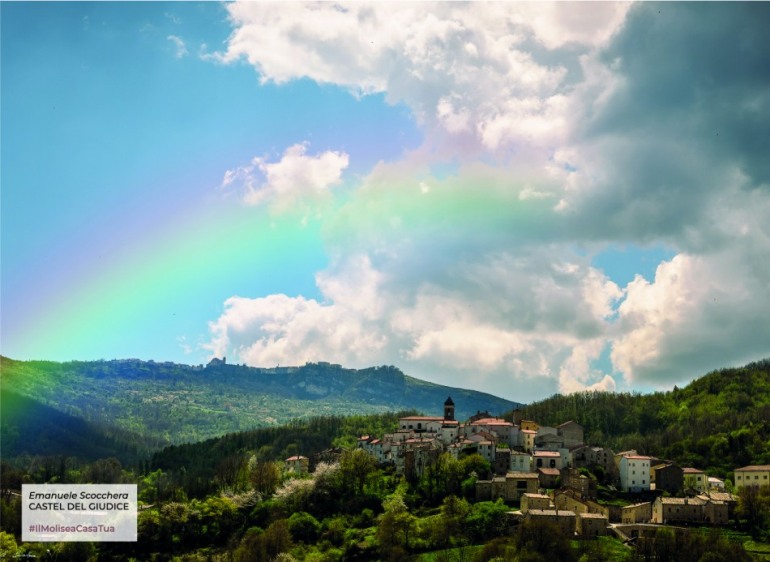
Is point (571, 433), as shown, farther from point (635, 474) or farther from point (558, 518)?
point (558, 518)

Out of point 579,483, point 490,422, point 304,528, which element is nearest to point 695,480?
point 579,483

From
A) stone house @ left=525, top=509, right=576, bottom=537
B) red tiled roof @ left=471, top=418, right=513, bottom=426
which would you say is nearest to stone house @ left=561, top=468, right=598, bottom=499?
stone house @ left=525, top=509, right=576, bottom=537

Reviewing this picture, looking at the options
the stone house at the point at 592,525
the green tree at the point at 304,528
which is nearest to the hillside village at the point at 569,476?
the stone house at the point at 592,525

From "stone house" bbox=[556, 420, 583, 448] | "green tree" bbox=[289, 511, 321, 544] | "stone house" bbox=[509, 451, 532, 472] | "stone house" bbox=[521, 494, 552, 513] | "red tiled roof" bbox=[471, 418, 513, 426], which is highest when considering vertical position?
"red tiled roof" bbox=[471, 418, 513, 426]

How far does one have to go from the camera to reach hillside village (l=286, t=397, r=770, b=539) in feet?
359

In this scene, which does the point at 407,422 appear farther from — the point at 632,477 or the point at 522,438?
the point at 632,477

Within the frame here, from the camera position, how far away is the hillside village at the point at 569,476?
10931cm

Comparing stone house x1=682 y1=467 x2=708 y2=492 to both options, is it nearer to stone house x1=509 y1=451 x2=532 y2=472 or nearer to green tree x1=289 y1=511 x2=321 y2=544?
stone house x1=509 y1=451 x2=532 y2=472

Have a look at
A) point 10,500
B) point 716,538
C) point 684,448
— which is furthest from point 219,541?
point 684,448

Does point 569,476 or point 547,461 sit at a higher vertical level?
point 547,461

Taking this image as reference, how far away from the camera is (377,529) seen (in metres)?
111

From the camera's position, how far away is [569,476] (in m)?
123

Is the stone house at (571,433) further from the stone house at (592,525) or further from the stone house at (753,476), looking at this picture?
the stone house at (592,525)

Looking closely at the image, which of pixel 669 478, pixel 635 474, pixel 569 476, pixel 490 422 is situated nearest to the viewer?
pixel 569 476
